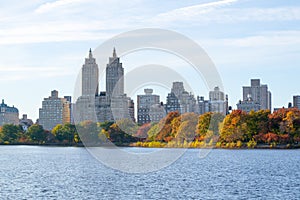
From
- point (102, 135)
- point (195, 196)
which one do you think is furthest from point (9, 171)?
point (102, 135)

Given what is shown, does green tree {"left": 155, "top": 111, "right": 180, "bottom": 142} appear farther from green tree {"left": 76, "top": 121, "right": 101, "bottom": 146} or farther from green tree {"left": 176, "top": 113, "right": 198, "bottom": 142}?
green tree {"left": 76, "top": 121, "right": 101, "bottom": 146}

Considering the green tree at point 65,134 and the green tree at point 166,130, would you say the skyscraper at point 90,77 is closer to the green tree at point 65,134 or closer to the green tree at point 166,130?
the green tree at point 65,134

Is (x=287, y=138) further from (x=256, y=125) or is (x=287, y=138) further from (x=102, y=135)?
(x=102, y=135)

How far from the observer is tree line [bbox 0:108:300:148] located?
123 m

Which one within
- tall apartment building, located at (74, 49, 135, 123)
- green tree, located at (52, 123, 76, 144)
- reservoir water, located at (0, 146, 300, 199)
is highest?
tall apartment building, located at (74, 49, 135, 123)

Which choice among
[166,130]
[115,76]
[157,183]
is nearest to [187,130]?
[166,130]

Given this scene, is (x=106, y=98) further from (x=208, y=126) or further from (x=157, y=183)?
(x=157, y=183)

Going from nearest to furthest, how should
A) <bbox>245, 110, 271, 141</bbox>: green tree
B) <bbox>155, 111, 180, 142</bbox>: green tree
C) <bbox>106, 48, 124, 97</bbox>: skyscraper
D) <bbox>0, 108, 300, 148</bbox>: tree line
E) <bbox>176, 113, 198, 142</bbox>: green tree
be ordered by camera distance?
<bbox>0, 108, 300, 148</bbox>: tree line → <bbox>245, 110, 271, 141</bbox>: green tree → <bbox>176, 113, 198, 142</bbox>: green tree → <bbox>155, 111, 180, 142</bbox>: green tree → <bbox>106, 48, 124, 97</bbox>: skyscraper

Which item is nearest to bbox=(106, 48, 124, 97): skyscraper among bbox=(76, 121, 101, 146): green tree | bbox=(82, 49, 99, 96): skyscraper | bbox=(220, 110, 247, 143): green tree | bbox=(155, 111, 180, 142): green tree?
bbox=(82, 49, 99, 96): skyscraper

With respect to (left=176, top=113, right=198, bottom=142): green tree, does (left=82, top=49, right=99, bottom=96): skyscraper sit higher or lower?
higher

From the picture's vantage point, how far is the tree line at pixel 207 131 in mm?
122875

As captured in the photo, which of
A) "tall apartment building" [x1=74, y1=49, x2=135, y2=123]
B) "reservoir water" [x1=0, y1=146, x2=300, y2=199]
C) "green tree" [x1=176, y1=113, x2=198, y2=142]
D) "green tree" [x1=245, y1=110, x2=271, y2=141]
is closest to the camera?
"reservoir water" [x1=0, y1=146, x2=300, y2=199]

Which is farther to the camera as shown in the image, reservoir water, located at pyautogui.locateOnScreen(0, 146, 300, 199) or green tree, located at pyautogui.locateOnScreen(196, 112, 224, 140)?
green tree, located at pyautogui.locateOnScreen(196, 112, 224, 140)

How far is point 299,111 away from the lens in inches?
5002
